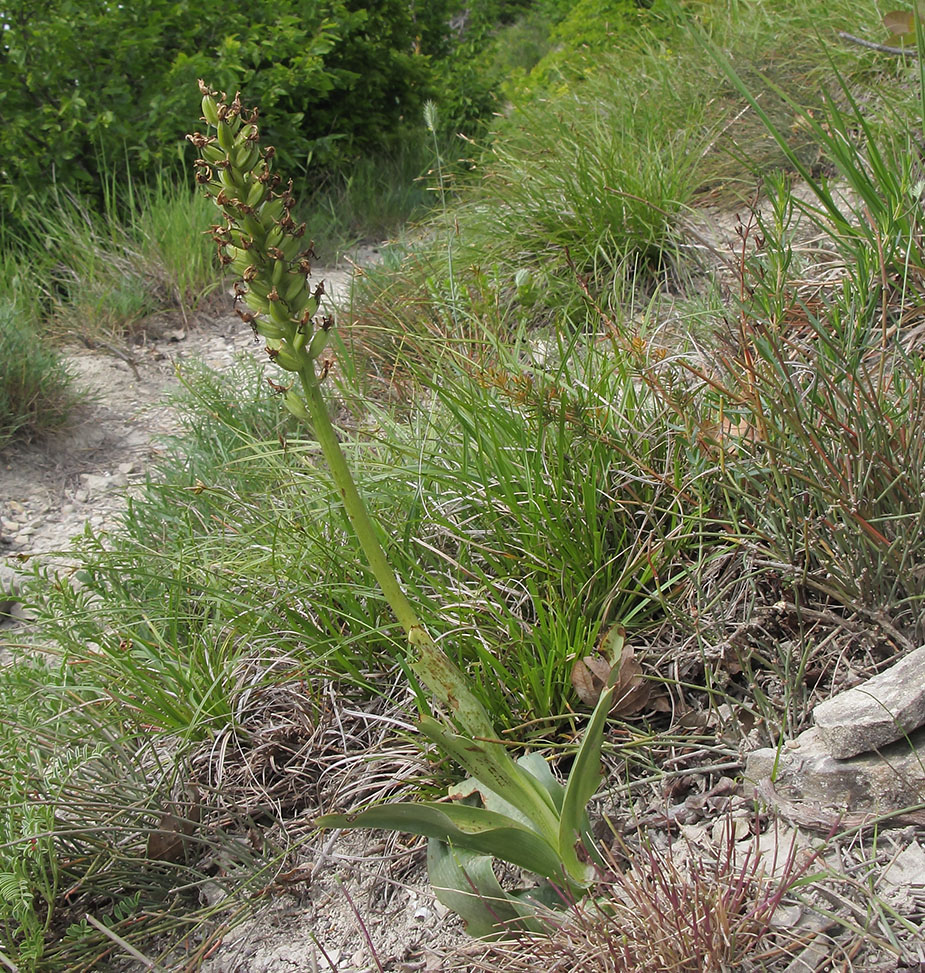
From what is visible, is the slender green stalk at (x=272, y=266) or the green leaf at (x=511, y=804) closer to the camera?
the slender green stalk at (x=272, y=266)

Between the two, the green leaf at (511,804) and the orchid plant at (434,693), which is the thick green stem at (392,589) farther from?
the green leaf at (511,804)

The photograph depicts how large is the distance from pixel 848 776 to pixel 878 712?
129 millimetres

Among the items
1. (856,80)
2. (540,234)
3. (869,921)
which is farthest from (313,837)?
(856,80)

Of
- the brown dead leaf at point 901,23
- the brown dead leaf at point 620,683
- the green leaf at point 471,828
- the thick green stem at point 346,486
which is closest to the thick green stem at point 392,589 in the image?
the thick green stem at point 346,486

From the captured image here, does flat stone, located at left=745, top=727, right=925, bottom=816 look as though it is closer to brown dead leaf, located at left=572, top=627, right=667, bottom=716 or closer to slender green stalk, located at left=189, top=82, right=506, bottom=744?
brown dead leaf, located at left=572, top=627, right=667, bottom=716

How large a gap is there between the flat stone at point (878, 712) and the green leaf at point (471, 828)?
560mm

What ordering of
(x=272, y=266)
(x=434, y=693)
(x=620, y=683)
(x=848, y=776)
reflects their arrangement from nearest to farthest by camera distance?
(x=272, y=266), (x=434, y=693), (x=848, y=776), (x=620, y=683)

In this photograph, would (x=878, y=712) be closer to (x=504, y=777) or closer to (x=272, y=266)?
(x=504, y=777)

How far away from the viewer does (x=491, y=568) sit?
2264 mm

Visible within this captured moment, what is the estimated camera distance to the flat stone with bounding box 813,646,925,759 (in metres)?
1.51

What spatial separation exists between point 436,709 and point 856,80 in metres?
3.86

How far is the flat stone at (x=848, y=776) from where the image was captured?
4.91 feet

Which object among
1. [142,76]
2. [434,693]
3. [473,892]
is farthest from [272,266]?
[142,76]

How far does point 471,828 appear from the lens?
1.44m
